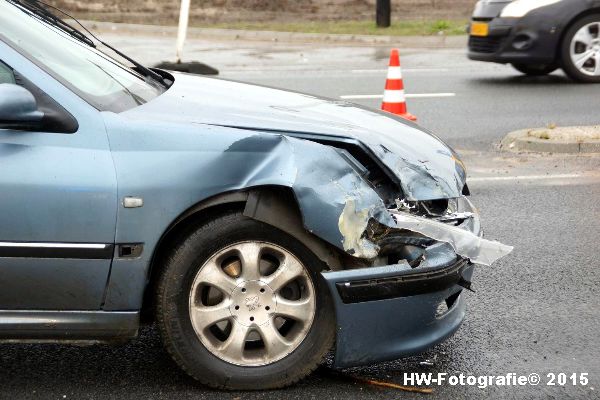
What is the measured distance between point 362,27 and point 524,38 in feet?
23.5

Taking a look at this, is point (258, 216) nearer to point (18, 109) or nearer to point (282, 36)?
point (18, 109)

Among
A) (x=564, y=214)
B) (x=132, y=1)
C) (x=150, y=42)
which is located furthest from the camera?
(x=132, y=1)

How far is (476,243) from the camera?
4.23 meters

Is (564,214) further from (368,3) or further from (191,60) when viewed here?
(368,3)

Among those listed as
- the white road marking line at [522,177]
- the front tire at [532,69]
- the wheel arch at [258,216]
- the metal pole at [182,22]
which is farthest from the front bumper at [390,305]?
the metal pole at [182,22]

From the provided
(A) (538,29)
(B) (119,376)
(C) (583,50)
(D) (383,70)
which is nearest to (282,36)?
(D) (383,70)

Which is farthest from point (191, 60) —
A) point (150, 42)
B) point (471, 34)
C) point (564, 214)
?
point (564, 214)

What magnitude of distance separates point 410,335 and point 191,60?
38.9 ft

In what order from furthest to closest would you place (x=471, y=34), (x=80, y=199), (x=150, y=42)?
(x=150, y=42) → (x=471, y=34) → (x=80, y=199)

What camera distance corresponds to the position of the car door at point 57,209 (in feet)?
12.7

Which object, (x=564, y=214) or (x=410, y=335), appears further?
(x=564, y=214)

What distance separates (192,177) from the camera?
3938mm

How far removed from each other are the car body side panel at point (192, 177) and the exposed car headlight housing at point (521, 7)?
9.07 metres

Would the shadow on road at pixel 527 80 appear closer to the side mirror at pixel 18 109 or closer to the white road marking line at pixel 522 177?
the white road marking line at pixel 522 177
